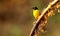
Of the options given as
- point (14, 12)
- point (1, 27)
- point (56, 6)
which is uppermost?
point (56, 6)

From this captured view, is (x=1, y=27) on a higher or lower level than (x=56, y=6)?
lower

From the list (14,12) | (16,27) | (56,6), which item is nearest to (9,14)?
(14,12)

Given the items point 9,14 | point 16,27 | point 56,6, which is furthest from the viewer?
point 9,14

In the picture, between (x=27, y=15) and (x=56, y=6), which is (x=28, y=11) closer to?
(x=27, y=15)

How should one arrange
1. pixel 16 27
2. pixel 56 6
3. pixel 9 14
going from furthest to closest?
pixel 9 14
pixel 16 27
pixel 56 6

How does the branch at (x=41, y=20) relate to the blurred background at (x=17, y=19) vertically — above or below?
above

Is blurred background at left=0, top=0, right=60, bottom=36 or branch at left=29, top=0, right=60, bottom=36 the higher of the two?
branch at left=29, top=0, right=60, bottom=36

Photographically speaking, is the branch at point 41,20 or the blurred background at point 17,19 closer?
the branch at point 41,20

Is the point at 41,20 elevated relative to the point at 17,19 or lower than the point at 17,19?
elevated

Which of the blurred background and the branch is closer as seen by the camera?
the branch

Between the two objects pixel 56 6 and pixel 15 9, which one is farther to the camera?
pixel 15 9

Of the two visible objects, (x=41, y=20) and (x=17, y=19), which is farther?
(x=17, y=19)
